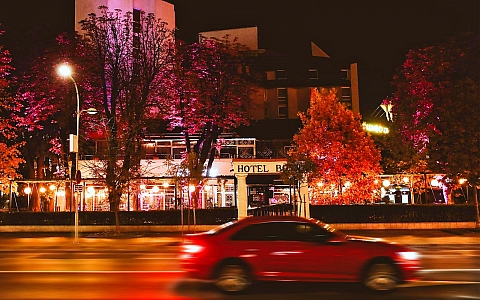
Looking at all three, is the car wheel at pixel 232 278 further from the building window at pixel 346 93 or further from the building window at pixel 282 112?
the building window at pixel 346 93

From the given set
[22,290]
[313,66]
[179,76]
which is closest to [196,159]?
[179,76]

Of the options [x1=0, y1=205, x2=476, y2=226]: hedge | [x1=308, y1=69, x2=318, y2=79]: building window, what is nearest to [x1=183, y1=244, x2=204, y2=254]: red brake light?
[x1=0, y1=205, x2=476, y2=226]: hedge

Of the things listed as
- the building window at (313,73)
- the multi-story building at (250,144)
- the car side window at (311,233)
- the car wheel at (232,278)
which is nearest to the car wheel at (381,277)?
the car side window at (311,233)

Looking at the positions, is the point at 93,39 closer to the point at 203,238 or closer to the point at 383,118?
the point at 203,238

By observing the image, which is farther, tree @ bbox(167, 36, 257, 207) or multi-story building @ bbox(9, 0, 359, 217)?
tree @ bbox(167, 36, 257, 207)

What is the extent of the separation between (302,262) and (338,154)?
2408cm

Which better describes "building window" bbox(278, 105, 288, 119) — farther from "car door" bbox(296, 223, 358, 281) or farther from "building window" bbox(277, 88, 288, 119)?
"car door" bbox(296, 223, 358, 281)

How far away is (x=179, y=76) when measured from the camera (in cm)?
3912

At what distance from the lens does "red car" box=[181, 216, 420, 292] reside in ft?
36.7

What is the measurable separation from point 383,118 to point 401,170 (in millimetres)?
30782

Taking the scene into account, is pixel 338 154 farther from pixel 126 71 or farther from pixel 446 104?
pixel 126 71

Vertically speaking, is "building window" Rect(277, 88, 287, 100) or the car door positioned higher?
"building window" Rect(277, 88, 287, 100)

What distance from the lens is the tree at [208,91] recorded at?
39031 millimetres

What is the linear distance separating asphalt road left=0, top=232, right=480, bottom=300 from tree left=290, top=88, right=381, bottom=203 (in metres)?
12.3
